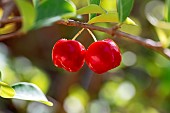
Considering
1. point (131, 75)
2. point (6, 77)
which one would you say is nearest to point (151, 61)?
point (131, 75)

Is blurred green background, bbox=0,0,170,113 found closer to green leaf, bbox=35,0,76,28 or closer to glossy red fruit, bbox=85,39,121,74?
glossy red fruit, bbox=85,39,121,74

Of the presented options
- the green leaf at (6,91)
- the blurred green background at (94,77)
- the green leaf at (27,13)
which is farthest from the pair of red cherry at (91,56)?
the blurred green background at (94,77)

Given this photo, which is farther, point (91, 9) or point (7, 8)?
point (7, 8)

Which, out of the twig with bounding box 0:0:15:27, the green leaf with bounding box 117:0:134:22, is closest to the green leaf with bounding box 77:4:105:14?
the green leaf with bounding box 117:0:134:22

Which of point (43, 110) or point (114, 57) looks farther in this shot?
point (43, 110)

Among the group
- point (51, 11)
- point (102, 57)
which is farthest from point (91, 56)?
point (51, 11)

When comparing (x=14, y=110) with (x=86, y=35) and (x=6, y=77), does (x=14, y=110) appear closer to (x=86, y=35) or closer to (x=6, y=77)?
(x=6, y=77)

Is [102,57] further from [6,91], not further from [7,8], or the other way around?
[7,8]
